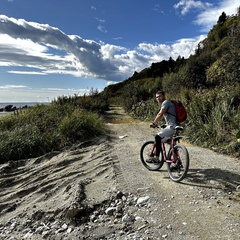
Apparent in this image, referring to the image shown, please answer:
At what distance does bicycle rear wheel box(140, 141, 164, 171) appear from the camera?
245 inches

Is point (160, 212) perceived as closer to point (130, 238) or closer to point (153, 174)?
point (130, 238)

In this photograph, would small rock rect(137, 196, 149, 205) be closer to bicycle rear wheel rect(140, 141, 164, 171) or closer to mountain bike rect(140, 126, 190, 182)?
mountain bike rect(140, 126, 190, 182)

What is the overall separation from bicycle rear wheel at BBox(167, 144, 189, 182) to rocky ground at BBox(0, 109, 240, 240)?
172mm

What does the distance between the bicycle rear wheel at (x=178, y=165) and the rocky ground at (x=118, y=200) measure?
0.56 ft

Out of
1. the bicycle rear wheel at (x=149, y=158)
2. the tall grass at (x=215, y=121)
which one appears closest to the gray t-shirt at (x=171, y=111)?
the bicycle rear wheel at (x=149, y=158)

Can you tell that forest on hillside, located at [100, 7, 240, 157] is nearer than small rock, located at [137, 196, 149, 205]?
No

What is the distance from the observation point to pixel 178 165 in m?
5.42

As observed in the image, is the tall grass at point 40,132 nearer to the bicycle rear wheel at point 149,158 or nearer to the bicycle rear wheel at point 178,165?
the bicycle rear wheel at point 149,158

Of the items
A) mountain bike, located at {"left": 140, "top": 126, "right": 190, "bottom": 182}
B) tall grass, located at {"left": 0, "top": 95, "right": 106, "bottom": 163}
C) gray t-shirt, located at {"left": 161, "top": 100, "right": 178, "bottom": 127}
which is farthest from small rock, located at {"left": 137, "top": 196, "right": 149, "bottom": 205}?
tall grass, located at {"left": 0, "top": 95, "right": 106, "bottom": 163}

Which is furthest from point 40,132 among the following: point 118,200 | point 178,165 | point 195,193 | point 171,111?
point 195,193

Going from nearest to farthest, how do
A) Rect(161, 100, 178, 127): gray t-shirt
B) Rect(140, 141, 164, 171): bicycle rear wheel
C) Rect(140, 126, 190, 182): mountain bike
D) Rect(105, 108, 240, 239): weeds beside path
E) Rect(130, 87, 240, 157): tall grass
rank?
Rect(105, 108, 240, 239): weeds beside path, Rect(140, 126, 190, 182): mountain bike, Rect(161, 100, 178, 127): gray t-shirt, Rect(140, 141, 164, 171): bicycle rear wheel, Rect(130, 87, 240, 157): tall grass

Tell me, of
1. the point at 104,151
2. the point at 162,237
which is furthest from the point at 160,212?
the point at 104,151

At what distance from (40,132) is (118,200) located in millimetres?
6309

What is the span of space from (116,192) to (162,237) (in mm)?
1584
